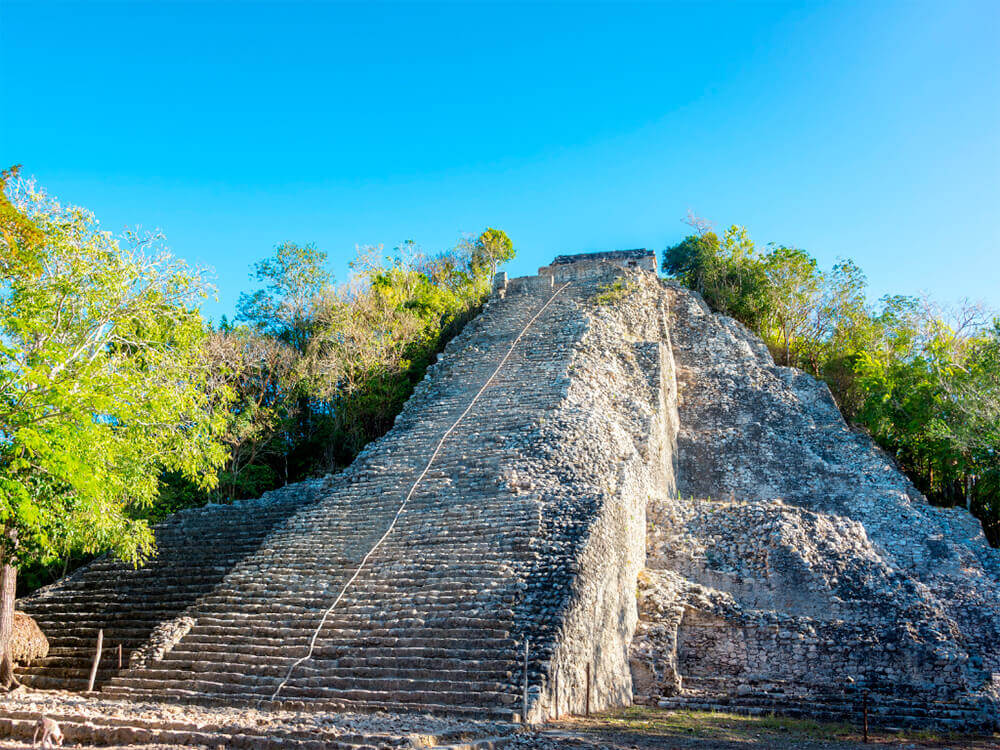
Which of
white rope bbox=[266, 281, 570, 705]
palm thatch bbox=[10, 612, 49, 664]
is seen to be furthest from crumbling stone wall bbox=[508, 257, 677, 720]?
palm thatch bbox=[10, 612, 49, 664]

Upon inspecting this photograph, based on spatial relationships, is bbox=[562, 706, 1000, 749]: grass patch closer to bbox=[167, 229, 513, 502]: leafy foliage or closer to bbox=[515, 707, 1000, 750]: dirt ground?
bbox=[515, 707, 1000, 750]: dirt ground

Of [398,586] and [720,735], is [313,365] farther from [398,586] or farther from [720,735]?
[720,735]

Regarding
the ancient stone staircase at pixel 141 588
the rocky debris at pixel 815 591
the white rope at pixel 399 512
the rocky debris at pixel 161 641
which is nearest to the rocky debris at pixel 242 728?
the white rope at pixel 399 512

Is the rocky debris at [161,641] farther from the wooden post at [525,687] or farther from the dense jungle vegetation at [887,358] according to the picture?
the dense jungle vegetation at [887,358]

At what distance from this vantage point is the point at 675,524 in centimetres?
1372

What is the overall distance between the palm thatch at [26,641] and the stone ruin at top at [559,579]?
0.88ft

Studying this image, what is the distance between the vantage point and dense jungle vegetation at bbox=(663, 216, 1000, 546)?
16.4 metres

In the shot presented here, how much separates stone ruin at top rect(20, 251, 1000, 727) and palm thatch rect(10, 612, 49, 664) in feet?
0.88

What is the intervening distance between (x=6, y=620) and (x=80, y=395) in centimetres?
390

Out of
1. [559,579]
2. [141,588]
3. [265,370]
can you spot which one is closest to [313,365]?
[265,370]

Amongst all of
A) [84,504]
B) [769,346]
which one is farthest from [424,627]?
[769,346]

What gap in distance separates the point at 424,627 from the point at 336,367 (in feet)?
35.0

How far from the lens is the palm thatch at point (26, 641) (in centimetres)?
1128

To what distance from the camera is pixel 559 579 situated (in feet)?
32.2
